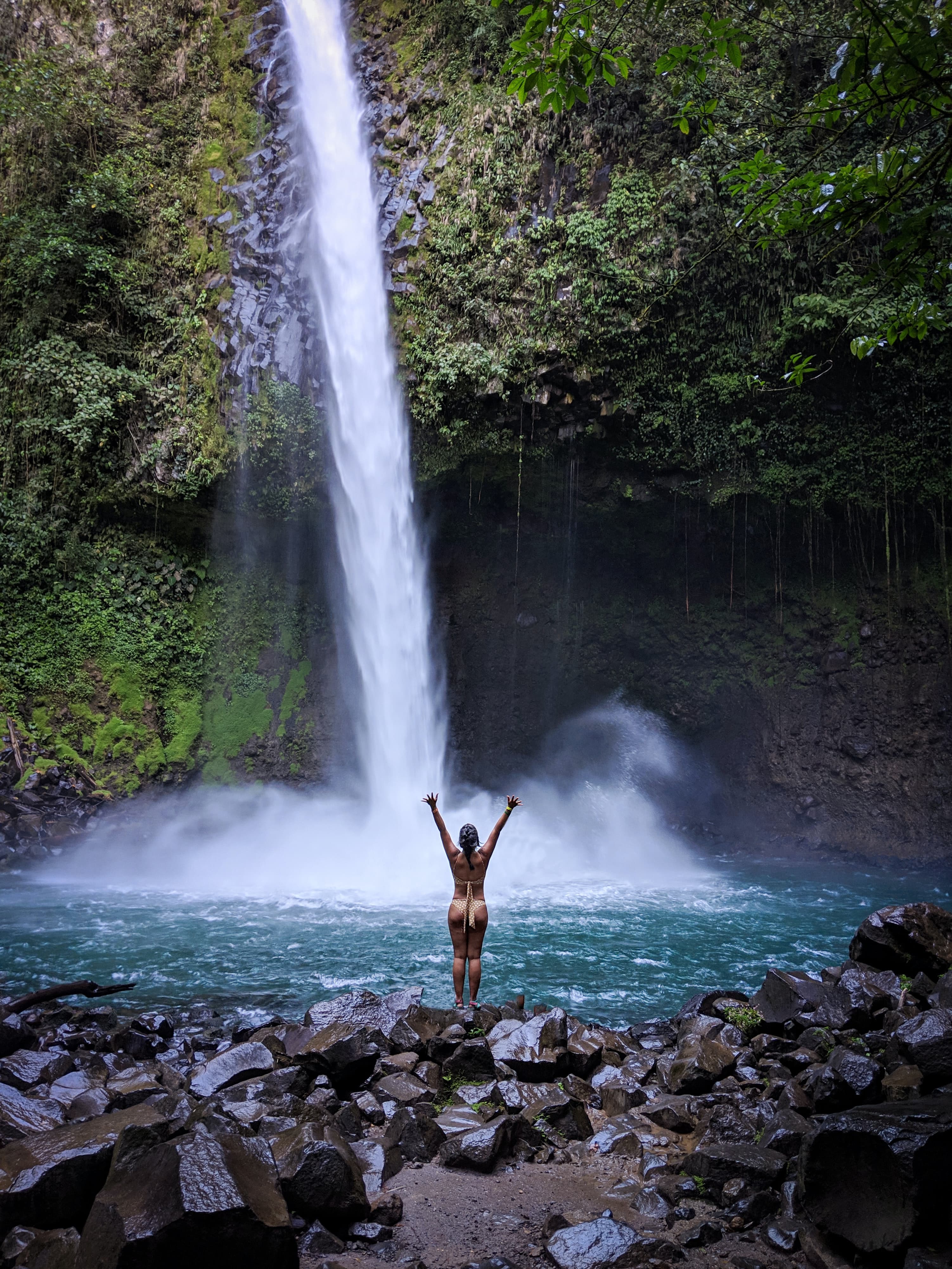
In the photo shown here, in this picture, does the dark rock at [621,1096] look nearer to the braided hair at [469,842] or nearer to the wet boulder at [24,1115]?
the braided hair at [469,842]

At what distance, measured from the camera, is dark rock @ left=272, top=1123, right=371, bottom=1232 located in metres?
2.58

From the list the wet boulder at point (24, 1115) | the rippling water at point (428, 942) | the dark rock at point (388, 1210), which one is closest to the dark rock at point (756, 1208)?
the dark rock at point (388, 1210)

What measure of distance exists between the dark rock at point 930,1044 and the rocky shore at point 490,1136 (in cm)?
1

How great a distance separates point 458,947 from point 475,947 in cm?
13

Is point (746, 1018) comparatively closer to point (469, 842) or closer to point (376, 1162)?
point (469, 842)

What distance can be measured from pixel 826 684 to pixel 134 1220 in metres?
14.8

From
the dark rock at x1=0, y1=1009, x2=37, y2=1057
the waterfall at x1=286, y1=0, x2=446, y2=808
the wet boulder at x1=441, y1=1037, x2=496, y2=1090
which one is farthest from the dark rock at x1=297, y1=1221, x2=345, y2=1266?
the waterfall at x1=286, y1=0, x2=446, y2=808

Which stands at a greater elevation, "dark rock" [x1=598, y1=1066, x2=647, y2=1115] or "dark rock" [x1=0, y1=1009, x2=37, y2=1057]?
"dark rock" [x1=0, y1=1009, x2=37, y2=1057]

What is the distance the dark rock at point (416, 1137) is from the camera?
3191 mm

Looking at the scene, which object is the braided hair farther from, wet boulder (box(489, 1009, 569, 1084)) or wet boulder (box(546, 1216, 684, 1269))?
wet boulder (box(546, 1216, 684, 1269))

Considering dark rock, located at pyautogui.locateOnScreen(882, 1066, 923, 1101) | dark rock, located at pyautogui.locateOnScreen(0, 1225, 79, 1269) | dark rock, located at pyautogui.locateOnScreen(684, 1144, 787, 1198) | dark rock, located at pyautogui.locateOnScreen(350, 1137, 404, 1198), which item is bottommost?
dark rock, located at pyautogui.locateOnScreen(350, 1137, 404, 1198)

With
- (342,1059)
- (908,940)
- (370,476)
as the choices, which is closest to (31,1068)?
(342,1059)

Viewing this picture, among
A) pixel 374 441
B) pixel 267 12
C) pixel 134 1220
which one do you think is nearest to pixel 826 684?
pixel 374 441

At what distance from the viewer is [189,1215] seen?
2.00 meters
